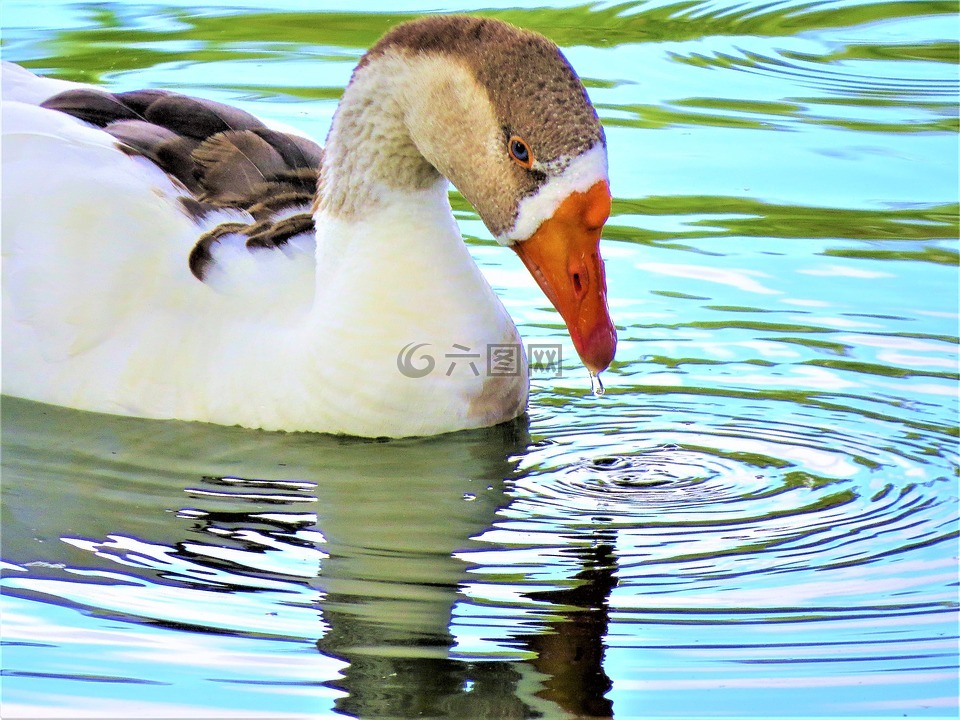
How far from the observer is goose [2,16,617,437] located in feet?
17.4

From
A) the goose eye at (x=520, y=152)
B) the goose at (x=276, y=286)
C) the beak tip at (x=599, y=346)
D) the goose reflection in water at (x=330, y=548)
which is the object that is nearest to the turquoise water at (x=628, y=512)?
the goose reflection in water at (x=330, y=548)

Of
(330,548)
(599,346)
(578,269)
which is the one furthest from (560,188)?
(330,548)

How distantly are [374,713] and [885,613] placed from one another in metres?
1.35

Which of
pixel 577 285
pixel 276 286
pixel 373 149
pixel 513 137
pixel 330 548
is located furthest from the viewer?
pixel 276 286

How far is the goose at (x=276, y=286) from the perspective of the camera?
5.30 metres

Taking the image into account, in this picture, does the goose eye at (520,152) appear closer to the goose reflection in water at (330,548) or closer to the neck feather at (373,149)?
the neck feather at (373,149)

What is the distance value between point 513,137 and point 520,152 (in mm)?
48

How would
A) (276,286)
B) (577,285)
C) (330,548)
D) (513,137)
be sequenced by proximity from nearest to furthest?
1. (330,548)
2. (513,137)
3. (577,285)
4. (276,286)

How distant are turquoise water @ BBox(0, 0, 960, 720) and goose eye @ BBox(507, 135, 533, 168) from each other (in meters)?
1.01

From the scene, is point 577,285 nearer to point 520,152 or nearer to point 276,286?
point 520,152

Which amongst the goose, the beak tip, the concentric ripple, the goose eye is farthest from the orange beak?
the concentric ripple

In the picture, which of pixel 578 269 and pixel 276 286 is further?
pixel 276 286

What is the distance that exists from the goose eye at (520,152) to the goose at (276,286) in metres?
0.31

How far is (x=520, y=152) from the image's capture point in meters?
4.68
